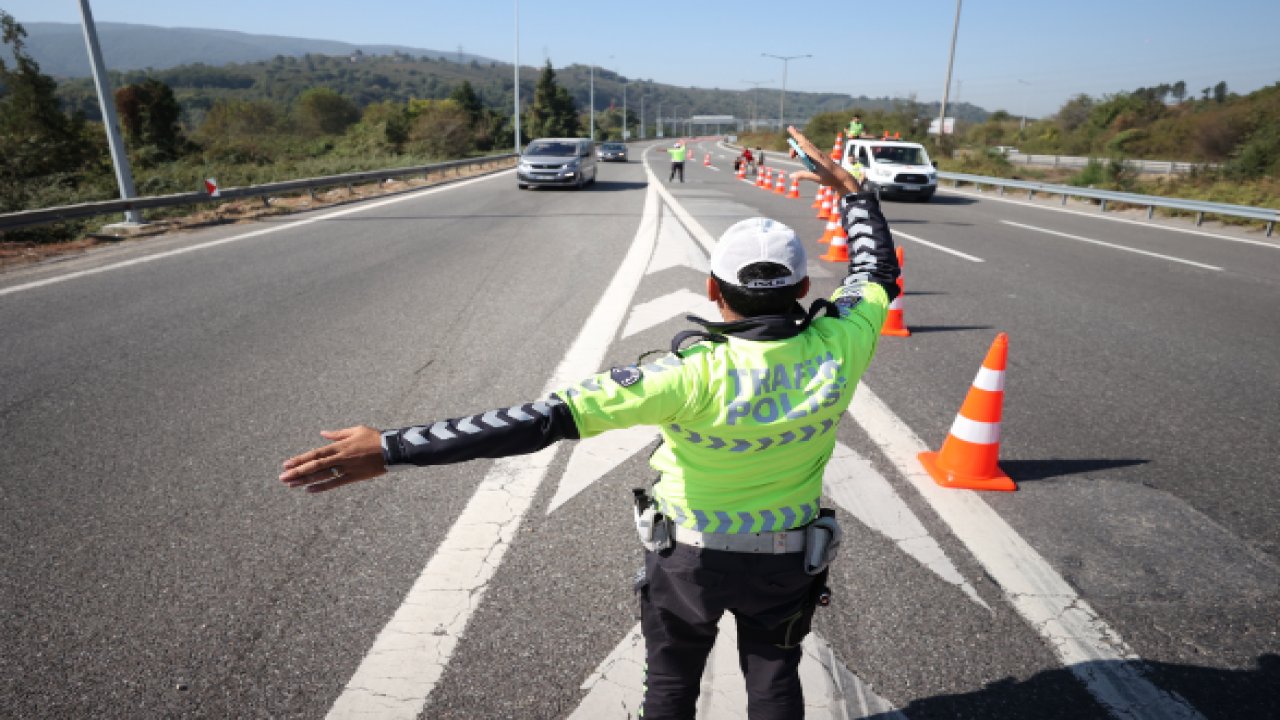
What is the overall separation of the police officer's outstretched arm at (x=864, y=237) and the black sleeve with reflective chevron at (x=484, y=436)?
3.91 feet

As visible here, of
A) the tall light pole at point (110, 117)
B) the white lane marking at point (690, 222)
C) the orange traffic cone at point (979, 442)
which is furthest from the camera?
the tall light pole at point (110, 117)

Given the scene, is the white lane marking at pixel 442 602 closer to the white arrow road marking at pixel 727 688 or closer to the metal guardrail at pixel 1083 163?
the white arrow road marking at pixel 727 688

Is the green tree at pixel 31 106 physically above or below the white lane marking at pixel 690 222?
above

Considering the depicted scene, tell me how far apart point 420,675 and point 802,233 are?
1217 cm

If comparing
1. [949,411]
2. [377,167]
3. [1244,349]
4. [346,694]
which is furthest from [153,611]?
[377,167]

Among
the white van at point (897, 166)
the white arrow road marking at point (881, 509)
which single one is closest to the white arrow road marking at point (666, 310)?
the white arrow road marking at point (881, 509)

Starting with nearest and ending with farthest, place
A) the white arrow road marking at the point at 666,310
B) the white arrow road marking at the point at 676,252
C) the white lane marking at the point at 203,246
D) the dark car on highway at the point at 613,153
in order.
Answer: the white arrow road marking at the point at 666,310
the white lane marking at the point at 203,246
the white arrow road marking at the point at 676,252
the dark car on highway at the point at 613,153

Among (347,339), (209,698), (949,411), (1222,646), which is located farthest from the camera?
(347,339)

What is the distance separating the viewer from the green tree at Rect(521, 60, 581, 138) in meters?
104

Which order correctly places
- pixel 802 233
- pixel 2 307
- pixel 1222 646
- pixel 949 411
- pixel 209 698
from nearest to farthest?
pixel 209 698 → pixel 1222 646 → pixel 949 411 → pixel 2 307 → pixel 802 233

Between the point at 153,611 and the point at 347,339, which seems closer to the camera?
the point at 153,611

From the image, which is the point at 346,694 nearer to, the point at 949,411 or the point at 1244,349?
the point at 949,411

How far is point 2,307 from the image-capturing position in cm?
728

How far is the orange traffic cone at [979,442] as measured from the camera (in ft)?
12.5
